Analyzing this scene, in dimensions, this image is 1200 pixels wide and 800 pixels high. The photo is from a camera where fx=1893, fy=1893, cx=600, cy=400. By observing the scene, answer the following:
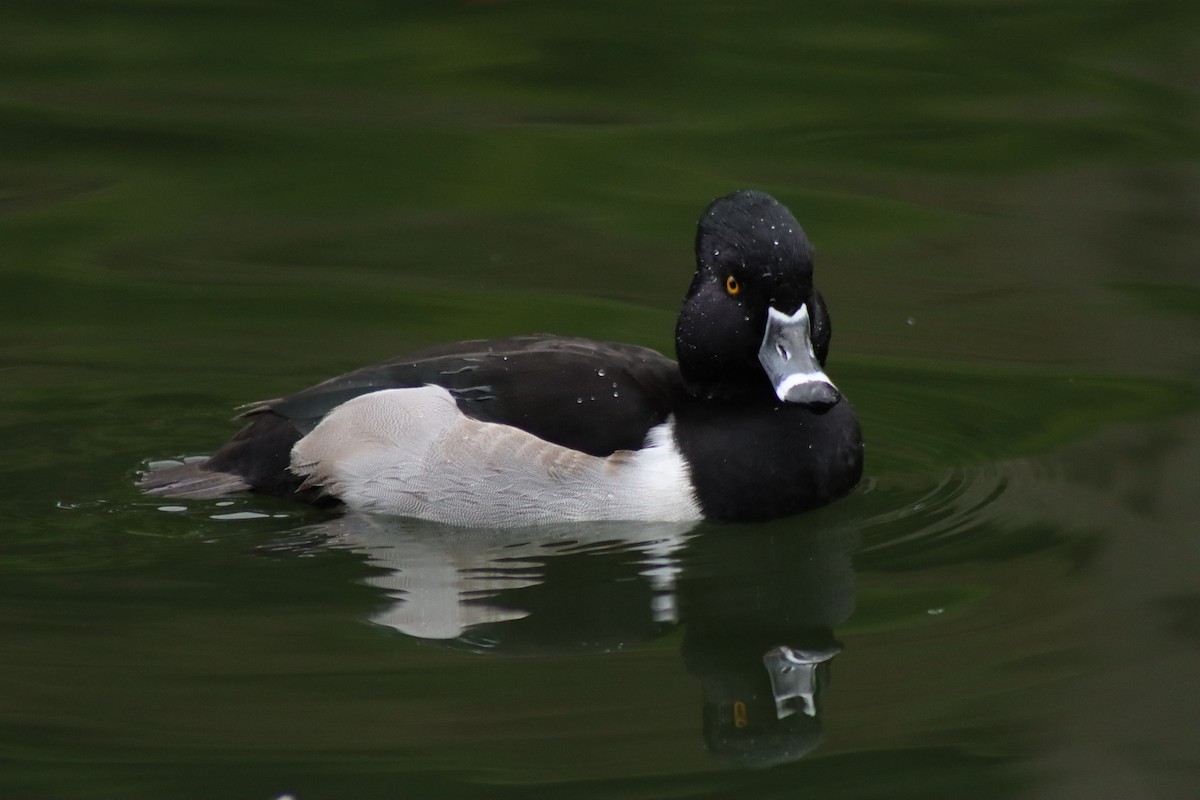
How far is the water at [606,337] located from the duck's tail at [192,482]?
0.07 meters

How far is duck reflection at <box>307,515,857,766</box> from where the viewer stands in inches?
216

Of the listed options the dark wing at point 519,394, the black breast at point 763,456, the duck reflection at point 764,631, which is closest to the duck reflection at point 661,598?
the duck reflection at point 764,631

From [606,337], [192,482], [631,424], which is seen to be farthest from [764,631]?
[606,337]

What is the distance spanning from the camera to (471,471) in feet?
21.5

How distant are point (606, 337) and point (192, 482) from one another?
2259mm

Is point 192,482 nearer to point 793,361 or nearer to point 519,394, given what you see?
point 519,394

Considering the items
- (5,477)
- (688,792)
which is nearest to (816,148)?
(5,477)

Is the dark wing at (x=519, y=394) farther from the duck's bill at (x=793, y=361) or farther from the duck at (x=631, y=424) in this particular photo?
the duck's bill at (x=793, y=361)

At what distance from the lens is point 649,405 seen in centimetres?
662

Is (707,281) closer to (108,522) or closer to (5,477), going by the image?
(108,522)

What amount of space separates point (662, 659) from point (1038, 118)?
5920 millimetres

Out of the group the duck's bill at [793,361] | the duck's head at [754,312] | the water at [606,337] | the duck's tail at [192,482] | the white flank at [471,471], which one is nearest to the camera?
the water at [606,337]

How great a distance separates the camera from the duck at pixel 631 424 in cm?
648

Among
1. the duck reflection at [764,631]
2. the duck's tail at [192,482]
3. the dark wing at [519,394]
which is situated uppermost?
the dark wing at [519,394]
